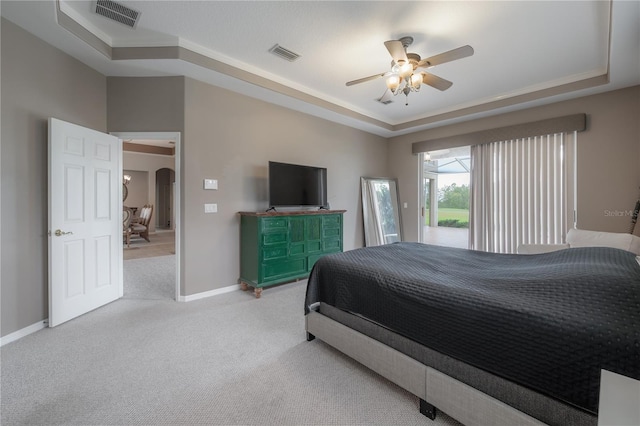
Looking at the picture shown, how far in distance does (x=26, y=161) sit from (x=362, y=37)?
3520mm

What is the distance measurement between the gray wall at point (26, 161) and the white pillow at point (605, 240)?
5840mm

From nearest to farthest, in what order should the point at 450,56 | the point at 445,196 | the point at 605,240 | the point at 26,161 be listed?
the point at 450,56, the point at 26,161, the point at 605,240, the point at 445,196

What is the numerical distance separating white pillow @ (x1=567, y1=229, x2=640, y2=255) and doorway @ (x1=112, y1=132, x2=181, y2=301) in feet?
16.0

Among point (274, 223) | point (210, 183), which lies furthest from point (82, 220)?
point (274, 223)

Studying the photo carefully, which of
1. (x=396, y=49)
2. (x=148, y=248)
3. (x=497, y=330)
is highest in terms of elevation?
(x=396, y=49)

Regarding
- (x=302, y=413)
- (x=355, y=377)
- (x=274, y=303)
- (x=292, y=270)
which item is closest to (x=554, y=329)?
(x=355, y=377)

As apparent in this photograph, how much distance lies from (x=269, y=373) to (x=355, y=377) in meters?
0.63

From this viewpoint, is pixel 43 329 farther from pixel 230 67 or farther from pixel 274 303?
pixel 230 67

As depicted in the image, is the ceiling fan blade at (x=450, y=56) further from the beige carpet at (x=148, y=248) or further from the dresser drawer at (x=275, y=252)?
the beige carpet at (x=148, y=248)

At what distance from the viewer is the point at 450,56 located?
235 centimetres

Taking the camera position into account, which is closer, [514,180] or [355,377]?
[355,377]

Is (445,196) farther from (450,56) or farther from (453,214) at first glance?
(450,56)

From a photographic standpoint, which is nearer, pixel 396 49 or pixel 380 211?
pixel 396 49

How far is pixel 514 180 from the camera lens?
4340mm
